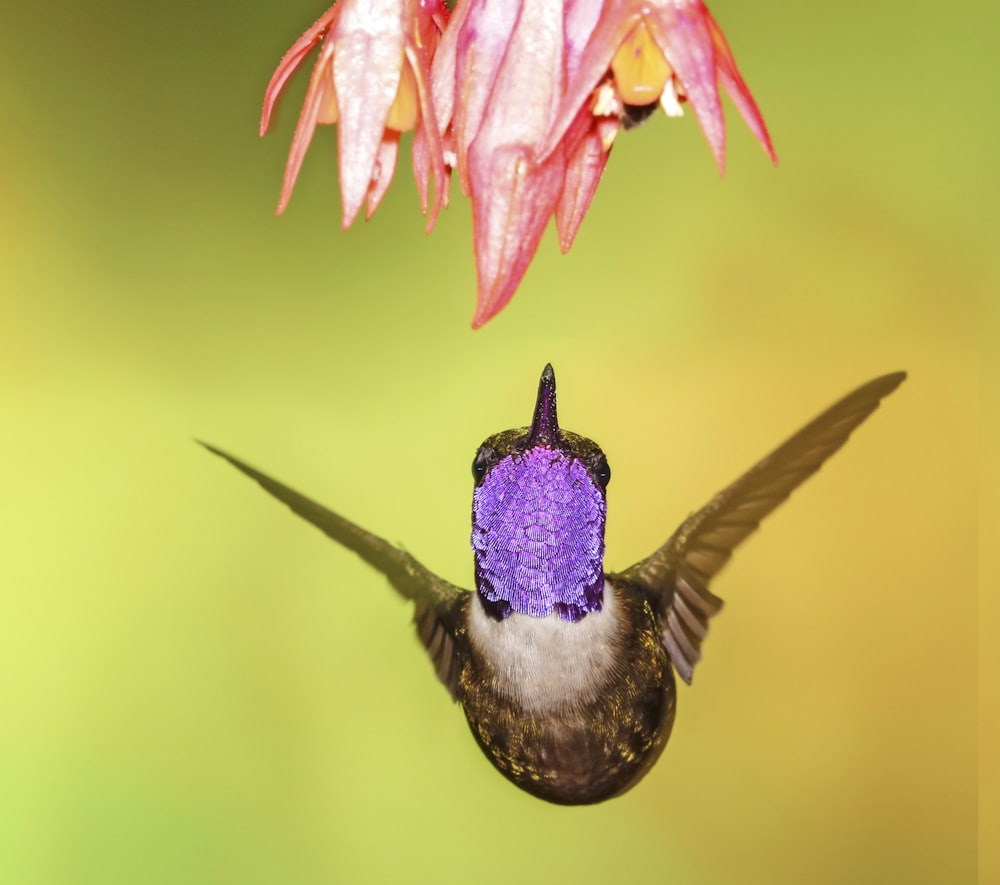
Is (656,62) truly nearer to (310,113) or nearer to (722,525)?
(310,113)

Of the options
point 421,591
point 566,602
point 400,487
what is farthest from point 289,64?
point 400,487

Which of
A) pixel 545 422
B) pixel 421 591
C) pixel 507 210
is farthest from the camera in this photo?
pixel 421 591

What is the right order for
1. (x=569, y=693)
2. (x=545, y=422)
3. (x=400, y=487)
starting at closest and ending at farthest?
(x=545, y=422)
(x=569, y=693)
(x=400, y=487)

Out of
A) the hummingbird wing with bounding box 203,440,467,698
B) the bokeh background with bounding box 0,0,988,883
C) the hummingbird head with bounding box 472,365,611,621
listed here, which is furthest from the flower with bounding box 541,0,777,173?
the bokeh background with bounding box 0,0,988,883

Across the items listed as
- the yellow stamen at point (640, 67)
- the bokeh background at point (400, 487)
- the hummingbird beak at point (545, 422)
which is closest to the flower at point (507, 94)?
the yellow stamen at point (640, 67)

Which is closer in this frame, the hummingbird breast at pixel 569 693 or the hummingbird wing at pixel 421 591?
the hummingbird breast at pixel 569 693

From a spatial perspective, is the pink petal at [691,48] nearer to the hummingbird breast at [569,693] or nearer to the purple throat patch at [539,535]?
the purple throat patch at [539,535]
